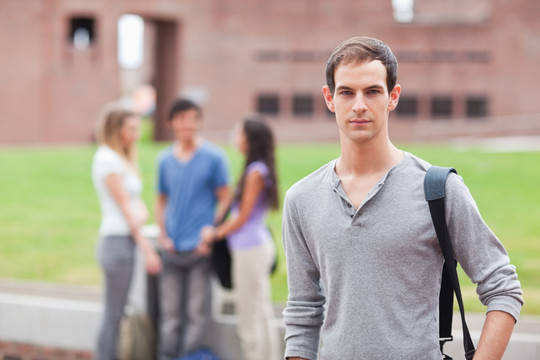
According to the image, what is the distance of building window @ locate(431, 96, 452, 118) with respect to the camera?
136 feet

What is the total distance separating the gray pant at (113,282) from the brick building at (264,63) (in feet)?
111

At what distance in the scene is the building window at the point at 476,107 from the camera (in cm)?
4141

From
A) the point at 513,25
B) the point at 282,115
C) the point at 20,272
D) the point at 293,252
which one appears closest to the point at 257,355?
the point at 293,252

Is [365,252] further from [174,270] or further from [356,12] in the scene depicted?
[356,12]

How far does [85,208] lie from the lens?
14719 mm

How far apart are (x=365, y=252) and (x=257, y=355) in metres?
3.34

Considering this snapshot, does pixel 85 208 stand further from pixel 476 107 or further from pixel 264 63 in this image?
pixel 476 107

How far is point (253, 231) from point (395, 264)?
3.16m

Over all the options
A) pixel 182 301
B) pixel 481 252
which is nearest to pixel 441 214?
pixel 481 252

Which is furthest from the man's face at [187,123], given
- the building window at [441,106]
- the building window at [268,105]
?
the building window at [441,106]

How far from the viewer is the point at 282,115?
40.8 m

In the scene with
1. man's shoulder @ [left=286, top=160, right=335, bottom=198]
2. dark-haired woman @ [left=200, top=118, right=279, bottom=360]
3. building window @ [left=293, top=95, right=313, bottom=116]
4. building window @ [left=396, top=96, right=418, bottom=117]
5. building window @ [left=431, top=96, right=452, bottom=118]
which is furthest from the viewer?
building window @ [left=431, top=96, right=452, bottom=118]

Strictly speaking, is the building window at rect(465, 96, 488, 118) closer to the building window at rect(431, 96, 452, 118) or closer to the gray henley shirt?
the building window at rect(431, 96, 452, 118)

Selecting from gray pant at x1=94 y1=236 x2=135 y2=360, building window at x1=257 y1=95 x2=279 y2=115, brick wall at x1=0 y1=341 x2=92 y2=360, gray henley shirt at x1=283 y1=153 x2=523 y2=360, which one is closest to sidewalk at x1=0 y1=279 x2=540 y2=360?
brick wall at x1=0 y1=341 x2=92 y2=360
